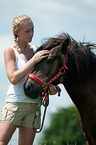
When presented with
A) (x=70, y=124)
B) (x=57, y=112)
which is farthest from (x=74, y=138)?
(x=57, y=112)

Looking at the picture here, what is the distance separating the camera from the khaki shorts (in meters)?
4.06

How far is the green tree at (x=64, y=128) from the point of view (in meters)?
50.7

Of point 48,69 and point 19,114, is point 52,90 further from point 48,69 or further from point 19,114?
point 19,114

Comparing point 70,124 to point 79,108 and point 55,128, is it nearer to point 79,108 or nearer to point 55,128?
point 55,128

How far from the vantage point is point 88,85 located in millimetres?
4527

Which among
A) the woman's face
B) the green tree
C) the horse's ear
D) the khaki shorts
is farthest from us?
the green tree

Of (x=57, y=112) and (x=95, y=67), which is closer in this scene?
(x=95, y=67)

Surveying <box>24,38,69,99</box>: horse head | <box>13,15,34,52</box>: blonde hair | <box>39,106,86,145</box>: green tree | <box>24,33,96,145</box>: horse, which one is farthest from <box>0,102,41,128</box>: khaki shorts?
<box>39,106,86,145</box>: green tree

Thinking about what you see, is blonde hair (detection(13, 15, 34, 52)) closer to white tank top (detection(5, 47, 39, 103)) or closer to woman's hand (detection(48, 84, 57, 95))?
white tank top (detection(5, 47, 39, 103))

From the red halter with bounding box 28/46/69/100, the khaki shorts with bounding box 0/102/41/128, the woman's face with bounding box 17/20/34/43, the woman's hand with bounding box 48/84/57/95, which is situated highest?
the woman's face with bounding box 17/20/34/43

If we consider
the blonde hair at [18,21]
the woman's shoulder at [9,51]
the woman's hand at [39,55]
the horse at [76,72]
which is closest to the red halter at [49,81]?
the horse at [76,72]

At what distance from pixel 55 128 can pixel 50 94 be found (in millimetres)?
52438

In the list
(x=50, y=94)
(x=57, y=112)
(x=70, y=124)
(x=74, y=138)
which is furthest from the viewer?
(x=57, y=112)

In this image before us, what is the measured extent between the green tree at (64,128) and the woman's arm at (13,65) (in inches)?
1807
